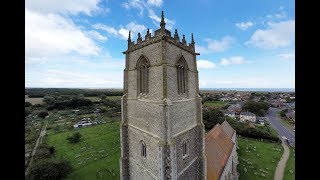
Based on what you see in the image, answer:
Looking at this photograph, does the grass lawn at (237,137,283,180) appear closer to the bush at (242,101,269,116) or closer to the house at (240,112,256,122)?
the house at (240,112,256,122)

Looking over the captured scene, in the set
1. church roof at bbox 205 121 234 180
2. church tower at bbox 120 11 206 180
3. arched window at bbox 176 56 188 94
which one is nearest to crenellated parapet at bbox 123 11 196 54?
church tower at bbox 120 11 206 180

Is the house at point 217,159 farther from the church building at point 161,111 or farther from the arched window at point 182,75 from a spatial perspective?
the arched window at point 182,75

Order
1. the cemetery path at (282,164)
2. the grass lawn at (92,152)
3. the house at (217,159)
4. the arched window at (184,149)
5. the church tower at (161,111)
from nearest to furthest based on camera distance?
the church tower at (161,111) < the arched window at (184,149) < the house at (217,159) < the cemetery path at (282,164) < the grass lawn at (92,152)

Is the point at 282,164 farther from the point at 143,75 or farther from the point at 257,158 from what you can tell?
the point at 143,75

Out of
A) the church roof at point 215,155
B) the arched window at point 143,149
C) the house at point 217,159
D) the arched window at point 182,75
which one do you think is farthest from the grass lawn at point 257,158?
the arched window at point 182,75

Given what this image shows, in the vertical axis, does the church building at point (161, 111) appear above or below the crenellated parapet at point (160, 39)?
below

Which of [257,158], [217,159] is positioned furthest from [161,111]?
[257,158]
